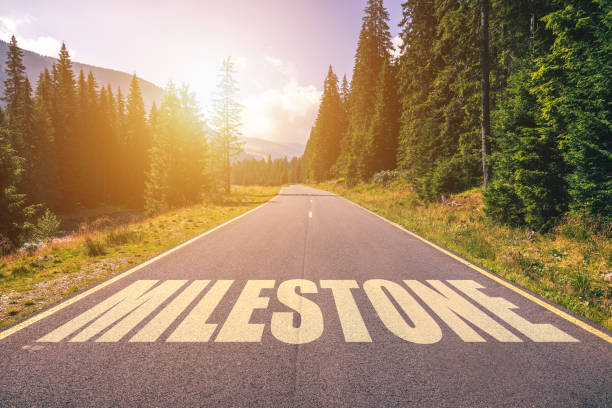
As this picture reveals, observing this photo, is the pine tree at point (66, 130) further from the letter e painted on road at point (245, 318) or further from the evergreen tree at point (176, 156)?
the letter e painted on road at point (245, 318)

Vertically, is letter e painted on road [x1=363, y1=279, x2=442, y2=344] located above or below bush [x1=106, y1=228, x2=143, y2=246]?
above

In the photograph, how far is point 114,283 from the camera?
498 centimetres

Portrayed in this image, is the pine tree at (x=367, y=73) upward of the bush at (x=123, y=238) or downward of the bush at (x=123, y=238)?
upward

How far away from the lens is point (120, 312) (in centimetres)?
385

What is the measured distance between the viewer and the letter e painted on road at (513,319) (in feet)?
10.8

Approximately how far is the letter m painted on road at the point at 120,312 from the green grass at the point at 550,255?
6.09 metres

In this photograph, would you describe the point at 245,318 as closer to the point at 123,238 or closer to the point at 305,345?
the point at 305,345

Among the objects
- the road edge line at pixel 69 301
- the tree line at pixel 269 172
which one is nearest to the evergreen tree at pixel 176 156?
the road edge line at pixel 69 301

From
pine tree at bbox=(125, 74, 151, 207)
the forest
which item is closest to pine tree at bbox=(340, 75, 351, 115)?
the forest

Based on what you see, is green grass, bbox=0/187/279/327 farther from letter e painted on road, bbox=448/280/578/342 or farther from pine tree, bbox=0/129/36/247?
pine tree, bbox=0/129/36/247

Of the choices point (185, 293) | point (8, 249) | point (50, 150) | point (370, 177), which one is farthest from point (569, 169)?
point (50, 150)

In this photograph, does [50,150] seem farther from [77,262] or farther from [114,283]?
[114,283]

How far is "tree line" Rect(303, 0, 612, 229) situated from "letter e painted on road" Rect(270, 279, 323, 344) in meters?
7.81

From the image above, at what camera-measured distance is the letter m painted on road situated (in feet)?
10.8
